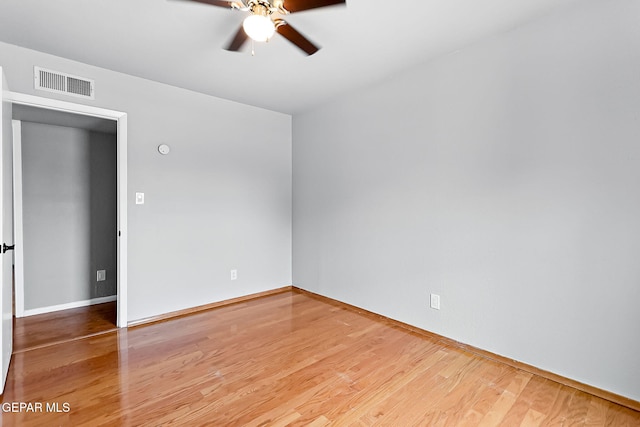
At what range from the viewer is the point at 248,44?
233 cm

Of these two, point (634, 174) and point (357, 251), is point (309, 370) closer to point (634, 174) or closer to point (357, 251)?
point (357, 251)

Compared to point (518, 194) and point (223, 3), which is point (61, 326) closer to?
point (223, 3)

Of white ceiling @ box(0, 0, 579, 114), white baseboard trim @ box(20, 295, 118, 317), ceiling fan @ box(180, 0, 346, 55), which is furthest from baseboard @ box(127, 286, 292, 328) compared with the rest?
ceiling fan @ box(180, 0, 346, 55)

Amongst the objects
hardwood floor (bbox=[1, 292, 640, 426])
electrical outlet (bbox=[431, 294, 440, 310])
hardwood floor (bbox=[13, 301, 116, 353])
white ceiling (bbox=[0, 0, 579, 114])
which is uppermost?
white ceiling (bbox=[0, 0, 579, 114])

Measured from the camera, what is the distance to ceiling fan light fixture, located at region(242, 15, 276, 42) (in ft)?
5.33

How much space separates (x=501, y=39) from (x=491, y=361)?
7.58 feet

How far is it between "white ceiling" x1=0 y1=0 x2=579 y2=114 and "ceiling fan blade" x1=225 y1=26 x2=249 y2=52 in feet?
0.53

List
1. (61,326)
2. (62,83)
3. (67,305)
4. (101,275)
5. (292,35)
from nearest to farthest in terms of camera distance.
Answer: (292,35)
(62,83)
(61,326)
(67,305)
(101,275)

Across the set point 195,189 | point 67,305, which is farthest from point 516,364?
point 67,305

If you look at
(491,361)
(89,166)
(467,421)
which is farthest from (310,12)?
(89,166)

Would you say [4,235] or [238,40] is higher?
[238,40]

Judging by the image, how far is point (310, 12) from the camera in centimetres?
195

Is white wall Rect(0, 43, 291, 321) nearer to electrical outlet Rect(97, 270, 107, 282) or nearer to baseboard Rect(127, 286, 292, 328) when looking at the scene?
baseboard Rect(127, 286, 292, 328)

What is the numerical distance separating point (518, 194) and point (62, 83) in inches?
143
